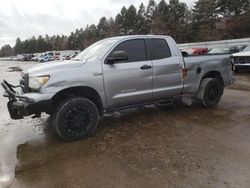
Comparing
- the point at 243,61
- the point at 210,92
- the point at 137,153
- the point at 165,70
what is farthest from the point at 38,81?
the point at 243,61

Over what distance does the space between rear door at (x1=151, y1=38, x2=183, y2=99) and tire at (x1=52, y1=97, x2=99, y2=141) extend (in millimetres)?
1580

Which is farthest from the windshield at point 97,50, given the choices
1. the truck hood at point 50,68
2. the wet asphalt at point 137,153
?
the wet asphalt at point 137,153

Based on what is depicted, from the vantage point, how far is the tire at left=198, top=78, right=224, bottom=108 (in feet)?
23.6

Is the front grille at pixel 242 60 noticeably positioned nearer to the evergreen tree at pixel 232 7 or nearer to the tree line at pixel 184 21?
the tree line at pixel 184 21

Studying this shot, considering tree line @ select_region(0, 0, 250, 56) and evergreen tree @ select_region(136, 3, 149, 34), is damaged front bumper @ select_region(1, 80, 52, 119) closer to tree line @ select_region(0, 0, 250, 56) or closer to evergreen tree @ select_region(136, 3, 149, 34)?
tree line @ select_region(0, 0, 250, 56)

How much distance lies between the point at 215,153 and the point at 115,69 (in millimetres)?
2338

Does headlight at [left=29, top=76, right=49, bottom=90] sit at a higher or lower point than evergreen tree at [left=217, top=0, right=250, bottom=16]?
lower

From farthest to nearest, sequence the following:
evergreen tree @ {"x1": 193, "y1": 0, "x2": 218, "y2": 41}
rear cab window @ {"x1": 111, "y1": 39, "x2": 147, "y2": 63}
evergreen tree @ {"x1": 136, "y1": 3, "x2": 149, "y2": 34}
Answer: evergreen tree @ {"x1": 136, "y1": 3, "x2": 149, "y2": 34} < evergreen tree @ {"x1": 193, "y1": 0, "x2": 218, "y2": 41} < rear cab window @ {"x1": 111, "y1": 39, "x2": 147, "y2": 63}

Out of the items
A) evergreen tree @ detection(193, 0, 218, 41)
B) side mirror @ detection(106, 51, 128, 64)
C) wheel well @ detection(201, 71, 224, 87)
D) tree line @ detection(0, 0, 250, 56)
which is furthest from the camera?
evergreen tree @ detection(193, 0, 218, 41)

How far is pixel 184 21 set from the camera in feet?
204

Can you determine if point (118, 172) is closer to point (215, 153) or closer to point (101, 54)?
point (215, 153)

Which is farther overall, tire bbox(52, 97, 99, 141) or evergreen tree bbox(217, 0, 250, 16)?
evergreen tree bbox(217, 0, 250, 16)

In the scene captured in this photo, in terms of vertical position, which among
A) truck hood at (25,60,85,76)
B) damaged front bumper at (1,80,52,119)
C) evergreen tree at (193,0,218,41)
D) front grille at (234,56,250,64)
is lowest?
front grille at (234,56,250,64)

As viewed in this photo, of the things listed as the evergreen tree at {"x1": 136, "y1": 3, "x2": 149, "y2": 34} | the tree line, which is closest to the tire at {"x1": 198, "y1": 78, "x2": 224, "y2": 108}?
the tree line
